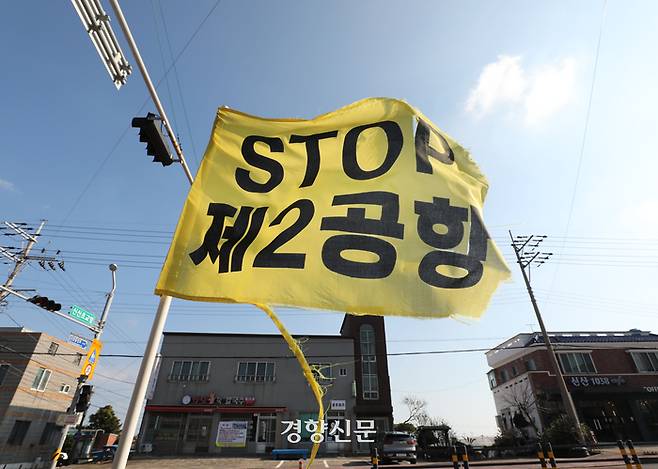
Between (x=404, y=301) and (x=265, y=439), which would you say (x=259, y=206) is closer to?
(x=404, y=301)

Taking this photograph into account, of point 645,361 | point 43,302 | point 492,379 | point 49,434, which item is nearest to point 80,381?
point 43,302

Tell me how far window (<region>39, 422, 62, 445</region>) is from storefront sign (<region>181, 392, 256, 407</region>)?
1049 cm

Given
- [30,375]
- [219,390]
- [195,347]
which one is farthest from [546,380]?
[30,375]

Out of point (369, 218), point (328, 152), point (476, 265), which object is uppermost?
point (328, 152)

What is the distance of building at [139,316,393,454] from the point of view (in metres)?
26.1

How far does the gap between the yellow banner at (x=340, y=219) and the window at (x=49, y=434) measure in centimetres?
3528

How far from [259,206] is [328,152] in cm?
74

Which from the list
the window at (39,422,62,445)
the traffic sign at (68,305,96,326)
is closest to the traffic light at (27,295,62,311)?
the traffic sign at (68,305,96,326)

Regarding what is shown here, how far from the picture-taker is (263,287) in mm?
2277

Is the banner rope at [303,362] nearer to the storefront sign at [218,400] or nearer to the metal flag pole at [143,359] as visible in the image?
the metal flag pole at [143,359]

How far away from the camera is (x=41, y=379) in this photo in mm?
27719

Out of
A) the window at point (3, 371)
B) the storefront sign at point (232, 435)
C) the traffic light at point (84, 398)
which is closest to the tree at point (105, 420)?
the window at point (3, 371)

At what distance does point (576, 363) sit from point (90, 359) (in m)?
34.6

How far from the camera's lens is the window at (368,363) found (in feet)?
97.8
